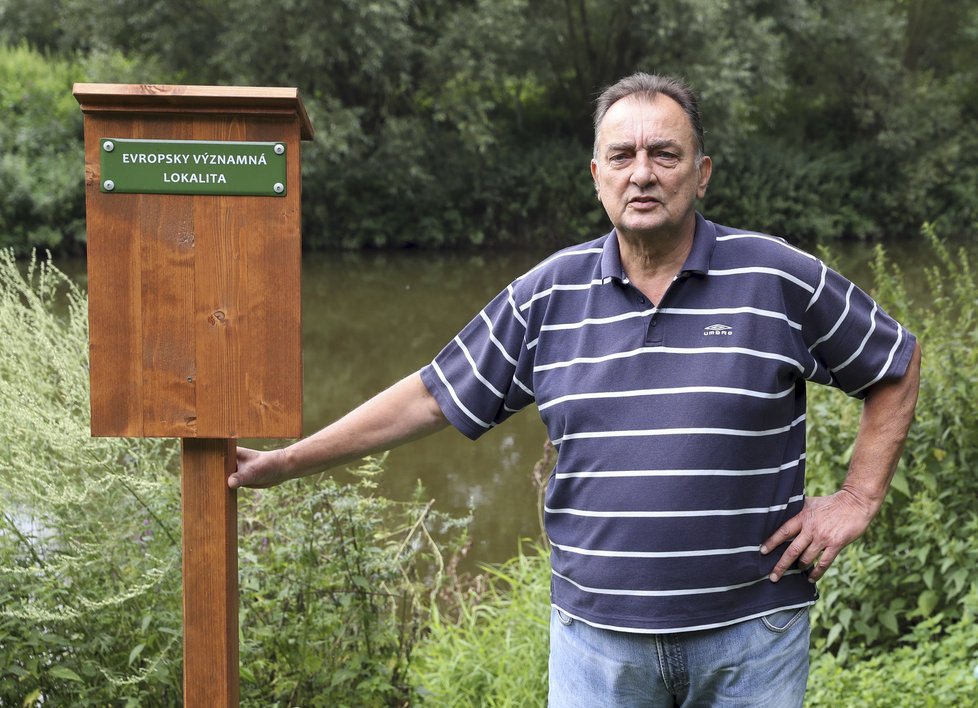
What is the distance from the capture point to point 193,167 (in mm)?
2164

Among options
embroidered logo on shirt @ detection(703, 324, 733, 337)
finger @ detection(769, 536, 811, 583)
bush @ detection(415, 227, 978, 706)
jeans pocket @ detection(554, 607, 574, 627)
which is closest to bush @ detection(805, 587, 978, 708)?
bush @ detection(415, 227, 978, 706)

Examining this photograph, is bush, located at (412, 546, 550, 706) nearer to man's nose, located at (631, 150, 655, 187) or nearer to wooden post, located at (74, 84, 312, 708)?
wooden post, located at (74, 84, 312, 708)

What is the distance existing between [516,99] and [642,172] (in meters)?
20.0

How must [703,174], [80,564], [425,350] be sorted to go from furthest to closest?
[425,350] < [80,564] < [703,174]

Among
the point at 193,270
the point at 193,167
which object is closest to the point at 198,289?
the point at 193,270

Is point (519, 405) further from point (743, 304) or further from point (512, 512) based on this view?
point (512, 512)

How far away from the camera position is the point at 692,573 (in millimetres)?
2068

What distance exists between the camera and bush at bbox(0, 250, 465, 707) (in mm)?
3029

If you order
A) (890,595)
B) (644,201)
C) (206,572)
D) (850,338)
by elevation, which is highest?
(644,201)

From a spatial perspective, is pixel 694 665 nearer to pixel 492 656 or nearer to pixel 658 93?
pixel 658 93

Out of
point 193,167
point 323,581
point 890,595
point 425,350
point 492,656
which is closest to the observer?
point 193,167

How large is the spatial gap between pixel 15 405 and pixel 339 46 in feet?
47.5

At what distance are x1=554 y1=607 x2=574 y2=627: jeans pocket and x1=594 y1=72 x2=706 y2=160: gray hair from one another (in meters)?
0.92

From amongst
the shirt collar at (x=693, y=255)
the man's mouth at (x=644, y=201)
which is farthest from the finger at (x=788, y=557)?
the man's mouth at (x=644, y=201)
